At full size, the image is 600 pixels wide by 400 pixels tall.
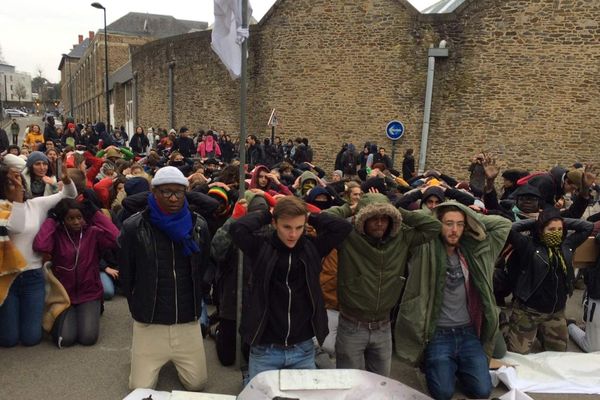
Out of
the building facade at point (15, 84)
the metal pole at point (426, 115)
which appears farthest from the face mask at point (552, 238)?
the building facade at point (15, 84)

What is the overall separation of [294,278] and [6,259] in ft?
8.32

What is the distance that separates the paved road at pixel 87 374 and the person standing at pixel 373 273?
74 centimetres

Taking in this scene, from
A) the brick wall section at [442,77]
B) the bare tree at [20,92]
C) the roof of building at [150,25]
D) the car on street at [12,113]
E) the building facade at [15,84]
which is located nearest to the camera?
the brick wall section at [442,77]

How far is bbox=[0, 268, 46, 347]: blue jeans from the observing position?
4.13 metres

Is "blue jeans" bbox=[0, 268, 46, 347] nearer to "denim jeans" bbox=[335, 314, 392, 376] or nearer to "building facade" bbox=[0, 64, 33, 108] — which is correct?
"denim jeans" bbox=[335, 314, 392, 376]

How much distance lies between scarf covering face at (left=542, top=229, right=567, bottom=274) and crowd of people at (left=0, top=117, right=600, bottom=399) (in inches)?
0.9

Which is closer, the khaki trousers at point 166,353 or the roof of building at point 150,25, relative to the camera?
the khaki trousers at point 166,353

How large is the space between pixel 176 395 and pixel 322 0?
16399 mm

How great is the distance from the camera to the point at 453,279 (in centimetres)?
378

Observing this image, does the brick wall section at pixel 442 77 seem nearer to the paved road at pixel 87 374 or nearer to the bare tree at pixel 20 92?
the paved road at pixel 87 374

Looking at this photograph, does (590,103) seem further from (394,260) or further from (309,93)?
(394,260)

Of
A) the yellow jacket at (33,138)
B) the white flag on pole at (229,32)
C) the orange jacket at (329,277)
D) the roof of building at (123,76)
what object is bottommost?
the orange jacket at (329,277)

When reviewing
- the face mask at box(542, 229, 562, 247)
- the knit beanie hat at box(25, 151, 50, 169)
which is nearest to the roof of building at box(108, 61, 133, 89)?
the knit beanie hat at box(25, 151, 50, 169)

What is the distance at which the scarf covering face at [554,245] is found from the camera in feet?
14.0
